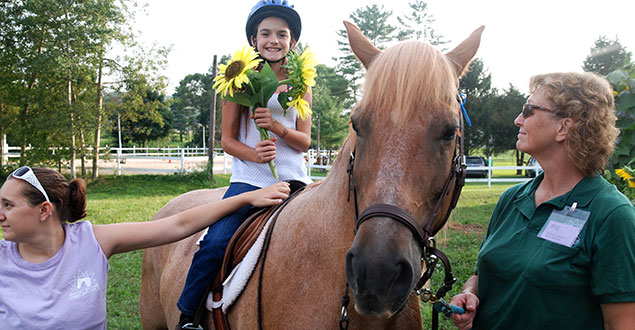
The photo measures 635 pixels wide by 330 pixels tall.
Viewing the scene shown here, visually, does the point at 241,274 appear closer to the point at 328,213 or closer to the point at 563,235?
the point at 328,213

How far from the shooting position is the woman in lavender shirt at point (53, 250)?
204 centimetres

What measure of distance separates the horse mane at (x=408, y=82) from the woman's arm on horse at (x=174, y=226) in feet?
3.03

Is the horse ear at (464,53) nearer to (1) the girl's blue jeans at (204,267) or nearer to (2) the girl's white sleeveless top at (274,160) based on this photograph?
(2) the girl's white sleeveless top at (274,160)

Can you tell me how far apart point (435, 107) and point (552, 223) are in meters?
0.77

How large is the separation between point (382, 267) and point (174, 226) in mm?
1586

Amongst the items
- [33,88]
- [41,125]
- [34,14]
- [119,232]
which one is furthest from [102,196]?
[119,232]

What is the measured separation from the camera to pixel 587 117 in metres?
1.77

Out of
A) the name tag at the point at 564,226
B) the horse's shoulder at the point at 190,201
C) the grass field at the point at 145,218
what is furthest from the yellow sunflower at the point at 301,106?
the name tag at the point at 564,226

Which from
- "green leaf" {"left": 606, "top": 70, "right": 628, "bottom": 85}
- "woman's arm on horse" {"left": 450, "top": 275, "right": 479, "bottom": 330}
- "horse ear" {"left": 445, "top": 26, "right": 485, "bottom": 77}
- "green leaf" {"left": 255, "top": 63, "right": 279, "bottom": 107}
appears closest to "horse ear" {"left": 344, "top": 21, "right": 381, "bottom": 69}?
"horse ear" {"left": 445, "top": 26, "right": 485, "bottom": 77}

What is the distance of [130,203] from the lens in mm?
→ 13523

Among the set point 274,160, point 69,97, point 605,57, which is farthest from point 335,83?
Result: point 274,160

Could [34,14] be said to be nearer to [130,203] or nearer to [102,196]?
[102,196]

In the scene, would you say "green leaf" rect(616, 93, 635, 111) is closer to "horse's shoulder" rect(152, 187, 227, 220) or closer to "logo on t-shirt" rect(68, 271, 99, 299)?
"horse's shoulder" rect(152, 187, 227, 220)

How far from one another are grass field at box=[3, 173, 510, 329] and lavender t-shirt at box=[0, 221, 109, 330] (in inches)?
73.0
